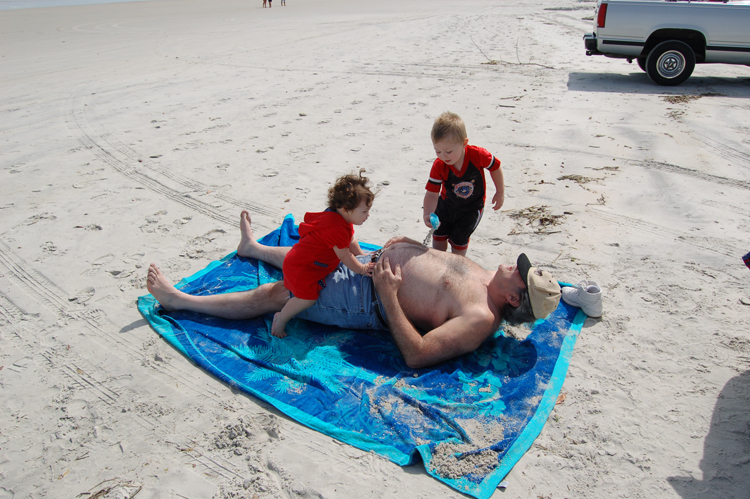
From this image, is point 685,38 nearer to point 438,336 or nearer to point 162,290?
point 438,336

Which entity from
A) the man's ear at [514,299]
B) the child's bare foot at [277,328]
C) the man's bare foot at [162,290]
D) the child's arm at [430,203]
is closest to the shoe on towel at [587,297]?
the man's ear at [514,299]

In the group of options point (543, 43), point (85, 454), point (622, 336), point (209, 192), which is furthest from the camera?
point (543, 43)

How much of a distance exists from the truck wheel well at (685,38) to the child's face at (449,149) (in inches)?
308

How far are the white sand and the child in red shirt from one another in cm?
79

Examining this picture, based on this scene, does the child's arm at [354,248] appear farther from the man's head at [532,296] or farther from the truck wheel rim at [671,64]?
the truck wheel rim at [671,64]

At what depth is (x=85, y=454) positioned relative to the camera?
97.9 inches

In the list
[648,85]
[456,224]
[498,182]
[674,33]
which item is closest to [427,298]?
[456,224]

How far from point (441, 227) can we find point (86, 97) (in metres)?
7.84

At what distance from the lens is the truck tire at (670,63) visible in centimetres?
867

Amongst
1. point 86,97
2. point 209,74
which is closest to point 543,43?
point 209,74

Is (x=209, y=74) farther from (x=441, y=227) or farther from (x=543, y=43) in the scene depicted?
(x=543, y=43)

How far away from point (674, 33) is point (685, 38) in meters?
0.23

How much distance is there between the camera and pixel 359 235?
15.2 feet

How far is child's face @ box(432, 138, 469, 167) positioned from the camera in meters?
3.33
